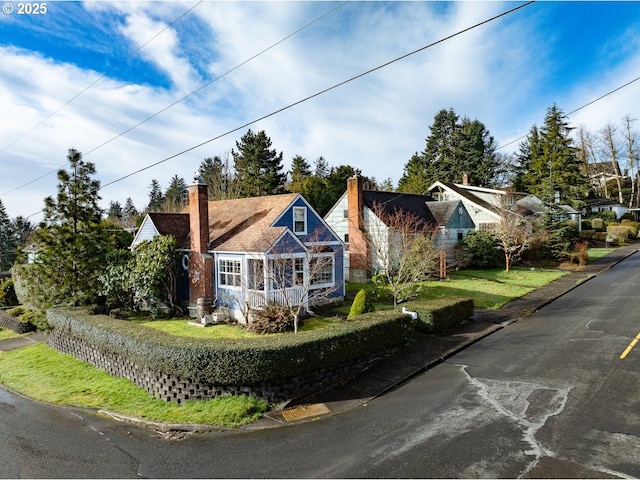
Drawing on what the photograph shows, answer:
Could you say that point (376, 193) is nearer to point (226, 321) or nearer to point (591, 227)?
point (226, 321)

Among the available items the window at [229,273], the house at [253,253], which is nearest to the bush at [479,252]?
the house at [253,253]

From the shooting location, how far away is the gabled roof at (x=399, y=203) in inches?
1154

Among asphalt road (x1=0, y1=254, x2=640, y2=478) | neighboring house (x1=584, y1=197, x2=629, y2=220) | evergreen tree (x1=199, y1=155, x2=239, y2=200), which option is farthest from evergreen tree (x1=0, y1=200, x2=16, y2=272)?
neighboring house (x1=584, y1=197, x2=629, y2=220)

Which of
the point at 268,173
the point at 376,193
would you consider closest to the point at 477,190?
the point at 376,193

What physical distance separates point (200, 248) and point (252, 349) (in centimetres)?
1095

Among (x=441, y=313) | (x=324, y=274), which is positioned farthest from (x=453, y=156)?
(x=441, y=313)

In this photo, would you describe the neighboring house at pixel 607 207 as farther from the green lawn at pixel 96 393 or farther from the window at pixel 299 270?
the green lawn at pixel 96 393

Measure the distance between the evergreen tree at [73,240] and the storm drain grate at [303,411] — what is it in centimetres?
1472

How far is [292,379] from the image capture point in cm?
1027

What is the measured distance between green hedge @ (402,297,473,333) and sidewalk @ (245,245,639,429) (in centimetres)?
36

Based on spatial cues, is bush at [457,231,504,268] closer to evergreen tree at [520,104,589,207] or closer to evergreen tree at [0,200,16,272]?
evergreen tree at [520,104,589,207]

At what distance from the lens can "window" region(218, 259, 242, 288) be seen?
18.8 m

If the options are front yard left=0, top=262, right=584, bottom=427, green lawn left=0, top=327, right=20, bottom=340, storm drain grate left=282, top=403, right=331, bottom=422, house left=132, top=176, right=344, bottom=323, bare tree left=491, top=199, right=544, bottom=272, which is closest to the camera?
storm drain grate left=282, top=403, right=331, bottom=422

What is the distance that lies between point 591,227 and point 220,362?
56.7 m
